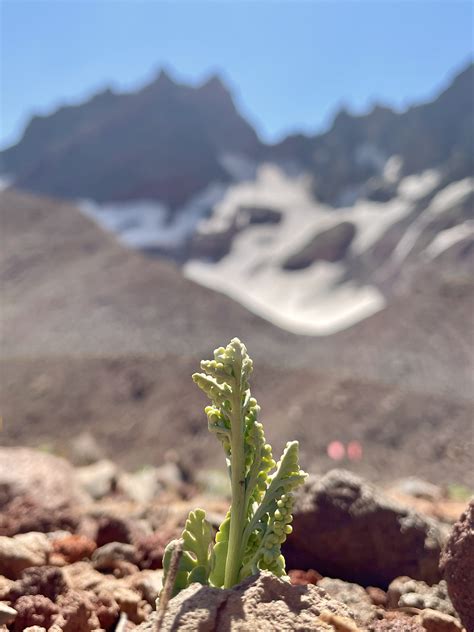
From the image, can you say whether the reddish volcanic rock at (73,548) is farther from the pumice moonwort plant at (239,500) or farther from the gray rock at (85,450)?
the gray rock at (85,450)

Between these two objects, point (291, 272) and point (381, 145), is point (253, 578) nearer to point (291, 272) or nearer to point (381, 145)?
point (291, 272)

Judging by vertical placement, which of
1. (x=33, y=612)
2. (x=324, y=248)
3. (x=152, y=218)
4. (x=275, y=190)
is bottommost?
(x=33, y=612)

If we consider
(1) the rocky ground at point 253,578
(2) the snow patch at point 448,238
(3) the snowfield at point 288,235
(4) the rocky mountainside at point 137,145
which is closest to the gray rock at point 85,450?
(1) the rocky ground at point 253,578

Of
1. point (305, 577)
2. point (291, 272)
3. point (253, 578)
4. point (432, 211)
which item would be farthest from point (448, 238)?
point (253, 578)

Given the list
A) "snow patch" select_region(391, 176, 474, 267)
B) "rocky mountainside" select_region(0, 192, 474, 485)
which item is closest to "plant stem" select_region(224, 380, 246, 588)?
"rocky mountainside" select_region(0, 192, 474, 485)

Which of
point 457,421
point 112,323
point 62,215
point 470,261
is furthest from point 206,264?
point 457,421

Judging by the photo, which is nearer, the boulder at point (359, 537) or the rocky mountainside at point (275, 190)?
the boulder at point (359, 537)

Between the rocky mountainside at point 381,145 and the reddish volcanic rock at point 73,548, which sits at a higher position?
the rocky mountainside at point 381,145
